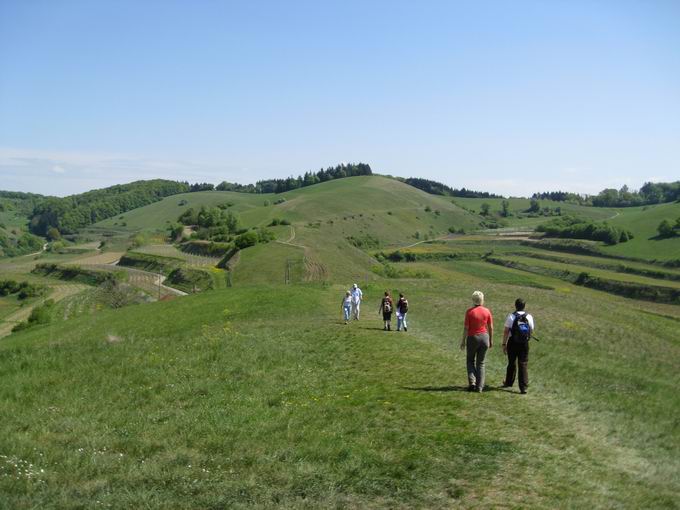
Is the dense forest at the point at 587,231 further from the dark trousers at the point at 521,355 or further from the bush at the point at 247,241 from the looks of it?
the dark trousers at the point at 521,355

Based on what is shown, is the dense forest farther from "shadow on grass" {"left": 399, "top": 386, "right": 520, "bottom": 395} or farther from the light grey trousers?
the light grey trousers

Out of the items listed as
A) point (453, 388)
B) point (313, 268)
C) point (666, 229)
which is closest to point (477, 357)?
point (453, 388)

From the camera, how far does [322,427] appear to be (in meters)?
12.3

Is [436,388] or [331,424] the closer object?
[331,424]

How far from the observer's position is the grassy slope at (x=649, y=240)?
120312 millimetres

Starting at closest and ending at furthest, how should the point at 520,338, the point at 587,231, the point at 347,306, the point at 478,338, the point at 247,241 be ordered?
1. the point at 478,338
2. the point at 520,338
3. the point at 347,306
4. the point at 247,241
5. the point at 587,231

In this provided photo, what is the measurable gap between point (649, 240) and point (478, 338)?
13988cm

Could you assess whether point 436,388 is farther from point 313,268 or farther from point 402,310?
point 313,268

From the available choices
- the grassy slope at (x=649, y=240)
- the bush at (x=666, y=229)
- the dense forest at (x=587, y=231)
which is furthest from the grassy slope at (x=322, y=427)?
the dense forest at (x=587, y=231)

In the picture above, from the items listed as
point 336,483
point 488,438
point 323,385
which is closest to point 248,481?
point 336,483

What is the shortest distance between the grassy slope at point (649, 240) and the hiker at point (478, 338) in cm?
11868

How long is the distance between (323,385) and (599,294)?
91617 mm

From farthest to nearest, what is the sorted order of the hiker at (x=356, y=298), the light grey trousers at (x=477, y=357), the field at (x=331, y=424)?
1. the hiker at (x=356, y=298)
2. the light grey trousers at (x=477, y=357)
3. the field at (x=331, y=424)

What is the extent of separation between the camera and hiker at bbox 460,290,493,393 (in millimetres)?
14828
